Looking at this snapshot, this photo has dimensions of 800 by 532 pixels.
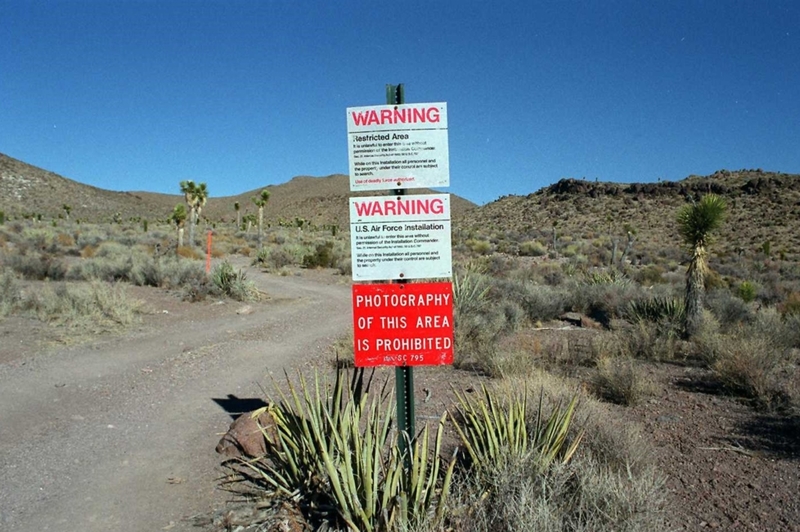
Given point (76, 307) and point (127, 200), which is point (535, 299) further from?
point (127, 200)

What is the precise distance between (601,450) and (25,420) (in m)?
6.13

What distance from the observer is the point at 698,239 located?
1140cm

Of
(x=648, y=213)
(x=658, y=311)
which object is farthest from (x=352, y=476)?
(x=648, y=213)

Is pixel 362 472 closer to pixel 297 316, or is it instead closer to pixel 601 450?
pixel 601 450

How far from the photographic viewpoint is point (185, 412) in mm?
7078

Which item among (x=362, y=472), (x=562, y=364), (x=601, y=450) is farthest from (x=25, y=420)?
(x=562, y=364)

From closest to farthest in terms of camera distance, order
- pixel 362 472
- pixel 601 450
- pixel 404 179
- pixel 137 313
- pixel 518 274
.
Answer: pixel 362 472 → pixel 404 179 → pixel 601 450 → pixel 137 313 → pixel 518 274

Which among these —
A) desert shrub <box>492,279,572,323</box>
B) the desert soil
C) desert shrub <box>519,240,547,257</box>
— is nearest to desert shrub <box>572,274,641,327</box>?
desert shrub <box>492,279,572,323</box>

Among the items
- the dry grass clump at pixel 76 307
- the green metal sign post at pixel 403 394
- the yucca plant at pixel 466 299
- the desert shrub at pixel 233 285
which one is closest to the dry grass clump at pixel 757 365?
the yucca plant at pixel 466 299

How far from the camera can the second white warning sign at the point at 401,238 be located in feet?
13.8

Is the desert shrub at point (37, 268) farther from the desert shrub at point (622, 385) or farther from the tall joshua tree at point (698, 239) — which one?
the tall joshua tree at point (698, 239)

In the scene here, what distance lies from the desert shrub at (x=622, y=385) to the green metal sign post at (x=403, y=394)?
413 centimetres

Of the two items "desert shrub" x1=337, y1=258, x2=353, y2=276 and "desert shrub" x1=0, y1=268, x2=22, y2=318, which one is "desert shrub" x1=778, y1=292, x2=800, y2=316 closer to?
"desert shrub" x1=337, y1=258, x2=353, y2=276

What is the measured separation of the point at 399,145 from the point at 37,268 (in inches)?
671
